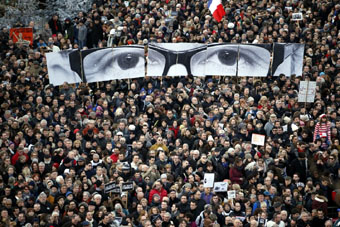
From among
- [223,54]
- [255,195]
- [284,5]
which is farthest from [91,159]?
[284,5]

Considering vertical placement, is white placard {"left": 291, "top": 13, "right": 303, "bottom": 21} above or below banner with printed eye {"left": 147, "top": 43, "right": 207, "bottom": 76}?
above

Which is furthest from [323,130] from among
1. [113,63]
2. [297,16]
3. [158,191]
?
[297,16]

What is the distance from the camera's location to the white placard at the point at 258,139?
65.5 ft

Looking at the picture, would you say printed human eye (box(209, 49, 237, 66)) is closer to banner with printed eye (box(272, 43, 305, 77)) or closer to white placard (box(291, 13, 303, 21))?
banner with printed eye (box(272, 43, 305, 77))

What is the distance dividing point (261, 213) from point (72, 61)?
9.33 meters

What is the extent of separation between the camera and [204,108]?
2197 cm

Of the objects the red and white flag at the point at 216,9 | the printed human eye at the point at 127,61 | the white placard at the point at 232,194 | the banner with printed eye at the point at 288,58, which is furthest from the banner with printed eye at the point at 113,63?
the white placard at the point at 232,194

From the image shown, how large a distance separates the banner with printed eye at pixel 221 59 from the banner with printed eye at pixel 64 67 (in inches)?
159

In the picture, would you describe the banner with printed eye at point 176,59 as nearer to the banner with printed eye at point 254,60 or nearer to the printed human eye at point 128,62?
the printed human eye at point 128,62

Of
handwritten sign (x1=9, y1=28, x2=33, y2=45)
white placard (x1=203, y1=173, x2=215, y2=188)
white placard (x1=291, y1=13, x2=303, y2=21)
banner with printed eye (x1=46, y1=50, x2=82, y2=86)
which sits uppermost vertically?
white placard (x1=291, y1=13, x2=303, y2=21)

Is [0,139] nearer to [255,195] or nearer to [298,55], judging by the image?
[255,195]

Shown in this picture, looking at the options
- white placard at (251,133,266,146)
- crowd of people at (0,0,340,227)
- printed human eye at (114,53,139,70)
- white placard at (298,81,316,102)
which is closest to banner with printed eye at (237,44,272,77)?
crowd of people at (0,0,340,227)

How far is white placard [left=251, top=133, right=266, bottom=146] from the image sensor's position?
20.0 meters

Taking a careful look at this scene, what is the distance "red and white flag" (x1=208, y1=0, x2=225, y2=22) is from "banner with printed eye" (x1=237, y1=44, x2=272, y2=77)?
171 centimetres
